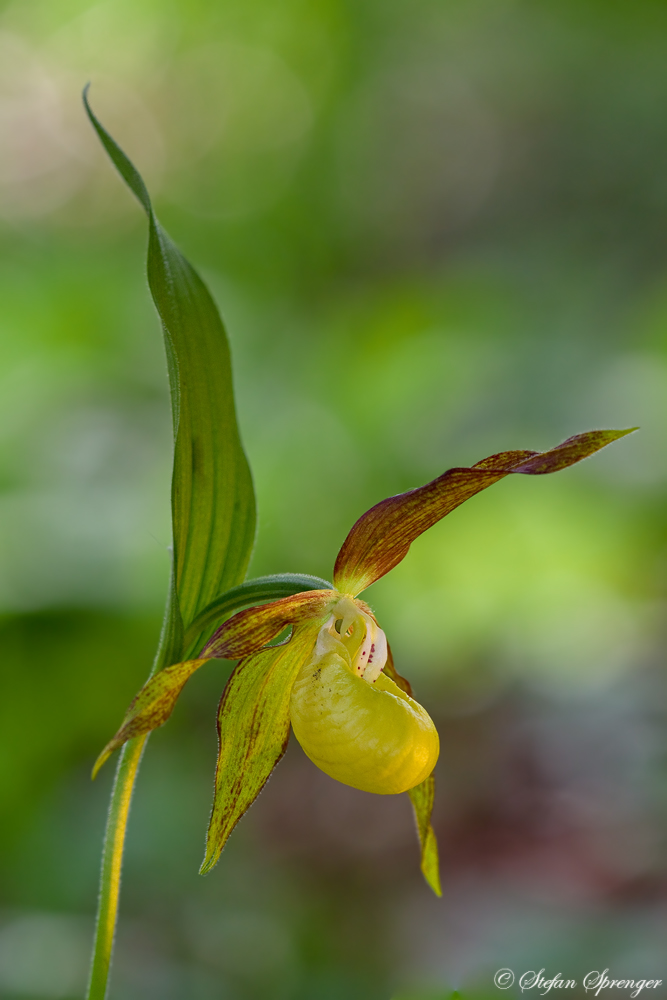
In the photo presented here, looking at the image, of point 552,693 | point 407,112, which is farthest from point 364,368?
point 407,112

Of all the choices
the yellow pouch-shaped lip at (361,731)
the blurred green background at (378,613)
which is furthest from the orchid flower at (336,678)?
the blurred green background at (378,613)

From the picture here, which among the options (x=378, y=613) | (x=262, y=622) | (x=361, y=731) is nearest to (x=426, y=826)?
(x=361, y=731)

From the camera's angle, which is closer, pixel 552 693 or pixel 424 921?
pixel 424 921

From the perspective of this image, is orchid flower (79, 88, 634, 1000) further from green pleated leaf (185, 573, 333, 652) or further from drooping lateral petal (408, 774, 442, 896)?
drooping lateral petal (408, 774, 442, 896)

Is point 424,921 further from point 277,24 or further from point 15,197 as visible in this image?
point 277,24

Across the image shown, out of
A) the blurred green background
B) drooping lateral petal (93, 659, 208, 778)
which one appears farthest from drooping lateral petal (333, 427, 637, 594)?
the blurred green background

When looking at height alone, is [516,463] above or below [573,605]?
above

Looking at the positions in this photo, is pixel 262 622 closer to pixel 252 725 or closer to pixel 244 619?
pixel 244 619
